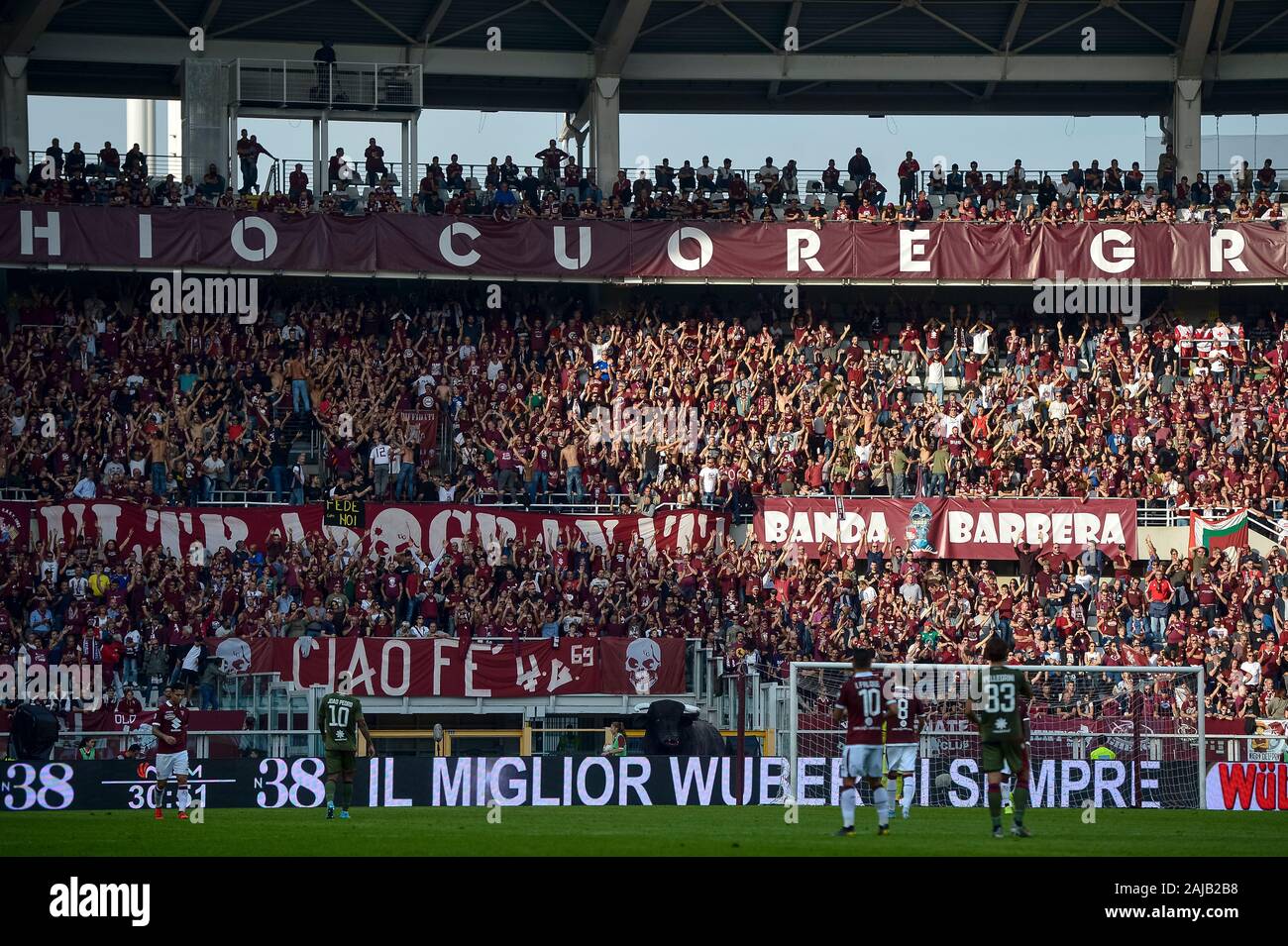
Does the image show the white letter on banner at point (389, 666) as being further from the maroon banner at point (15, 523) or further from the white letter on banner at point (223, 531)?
the maroon banner at point (15, 523)

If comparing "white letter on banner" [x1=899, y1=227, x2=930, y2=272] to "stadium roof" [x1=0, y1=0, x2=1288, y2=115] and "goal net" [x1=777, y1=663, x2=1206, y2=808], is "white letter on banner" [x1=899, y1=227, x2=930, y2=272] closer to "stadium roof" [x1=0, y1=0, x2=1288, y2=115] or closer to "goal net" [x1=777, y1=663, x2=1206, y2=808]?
"stadium roof" [x1=0, y1=0, x2=1288, y2=115]

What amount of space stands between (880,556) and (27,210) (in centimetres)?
2012

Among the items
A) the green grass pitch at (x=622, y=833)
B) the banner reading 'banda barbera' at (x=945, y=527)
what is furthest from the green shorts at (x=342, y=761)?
the banner reading 'banda barbera' at (x=945, y=527)

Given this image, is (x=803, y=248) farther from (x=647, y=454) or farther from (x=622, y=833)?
(x=622, y=833)

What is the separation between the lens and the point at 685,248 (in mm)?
45094

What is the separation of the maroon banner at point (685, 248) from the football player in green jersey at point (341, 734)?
22.1 metres

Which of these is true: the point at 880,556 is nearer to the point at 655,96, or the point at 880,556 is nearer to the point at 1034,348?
the point at 1034,348

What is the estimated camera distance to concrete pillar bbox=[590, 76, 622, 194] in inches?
1885

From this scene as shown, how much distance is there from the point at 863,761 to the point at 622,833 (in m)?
2.76

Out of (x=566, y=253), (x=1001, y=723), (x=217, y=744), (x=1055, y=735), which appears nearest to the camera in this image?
(x=1001, y=723)

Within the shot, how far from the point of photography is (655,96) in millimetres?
50750

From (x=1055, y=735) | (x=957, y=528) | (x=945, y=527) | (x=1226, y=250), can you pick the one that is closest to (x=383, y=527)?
(x=945, y=527)

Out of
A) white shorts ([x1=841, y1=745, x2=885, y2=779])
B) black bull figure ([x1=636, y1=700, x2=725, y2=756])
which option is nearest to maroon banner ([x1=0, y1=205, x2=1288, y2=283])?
black bull figure ([x1=636, y1=700, x2=725, y2=756])
